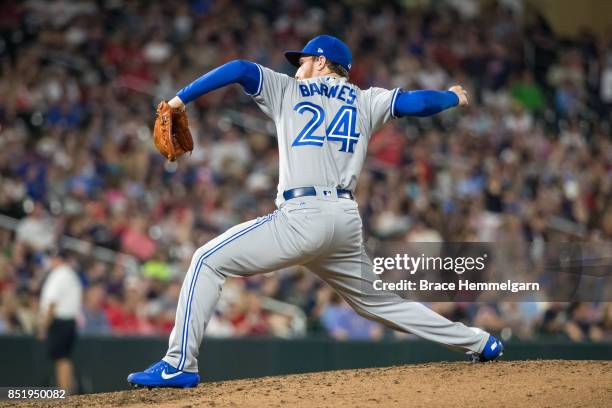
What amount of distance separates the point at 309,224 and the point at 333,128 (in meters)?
0.50

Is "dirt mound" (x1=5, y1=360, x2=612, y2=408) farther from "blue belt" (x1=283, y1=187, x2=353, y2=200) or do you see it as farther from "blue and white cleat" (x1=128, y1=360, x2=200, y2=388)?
"blue belt" (x1=283, y1=187, x2=353, y2=200)

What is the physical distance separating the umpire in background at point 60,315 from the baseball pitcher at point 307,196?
4479 millimetres

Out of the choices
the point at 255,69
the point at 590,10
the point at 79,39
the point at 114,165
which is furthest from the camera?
the point at 590,10

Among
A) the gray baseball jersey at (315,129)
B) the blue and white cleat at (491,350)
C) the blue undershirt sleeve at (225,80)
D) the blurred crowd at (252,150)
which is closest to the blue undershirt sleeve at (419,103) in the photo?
the gray baseball jersey at (315,129)

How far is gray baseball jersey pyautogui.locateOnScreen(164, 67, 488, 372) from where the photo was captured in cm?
497

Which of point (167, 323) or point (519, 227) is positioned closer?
point (167, 323)

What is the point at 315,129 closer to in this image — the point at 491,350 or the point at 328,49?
the point at 328,49

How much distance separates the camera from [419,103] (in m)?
5.27

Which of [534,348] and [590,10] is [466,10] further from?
[534,348]

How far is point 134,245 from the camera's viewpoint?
10398 mm

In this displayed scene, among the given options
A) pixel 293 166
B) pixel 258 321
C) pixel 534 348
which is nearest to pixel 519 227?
pixel 534 348

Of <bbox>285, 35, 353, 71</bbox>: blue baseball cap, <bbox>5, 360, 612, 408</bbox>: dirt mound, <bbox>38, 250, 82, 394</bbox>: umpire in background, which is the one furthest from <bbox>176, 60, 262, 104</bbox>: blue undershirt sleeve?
<bbox>38, 250, 82, 394</bbox>: umpire in background

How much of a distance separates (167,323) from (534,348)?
3.33 metres

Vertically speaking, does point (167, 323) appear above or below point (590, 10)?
below
